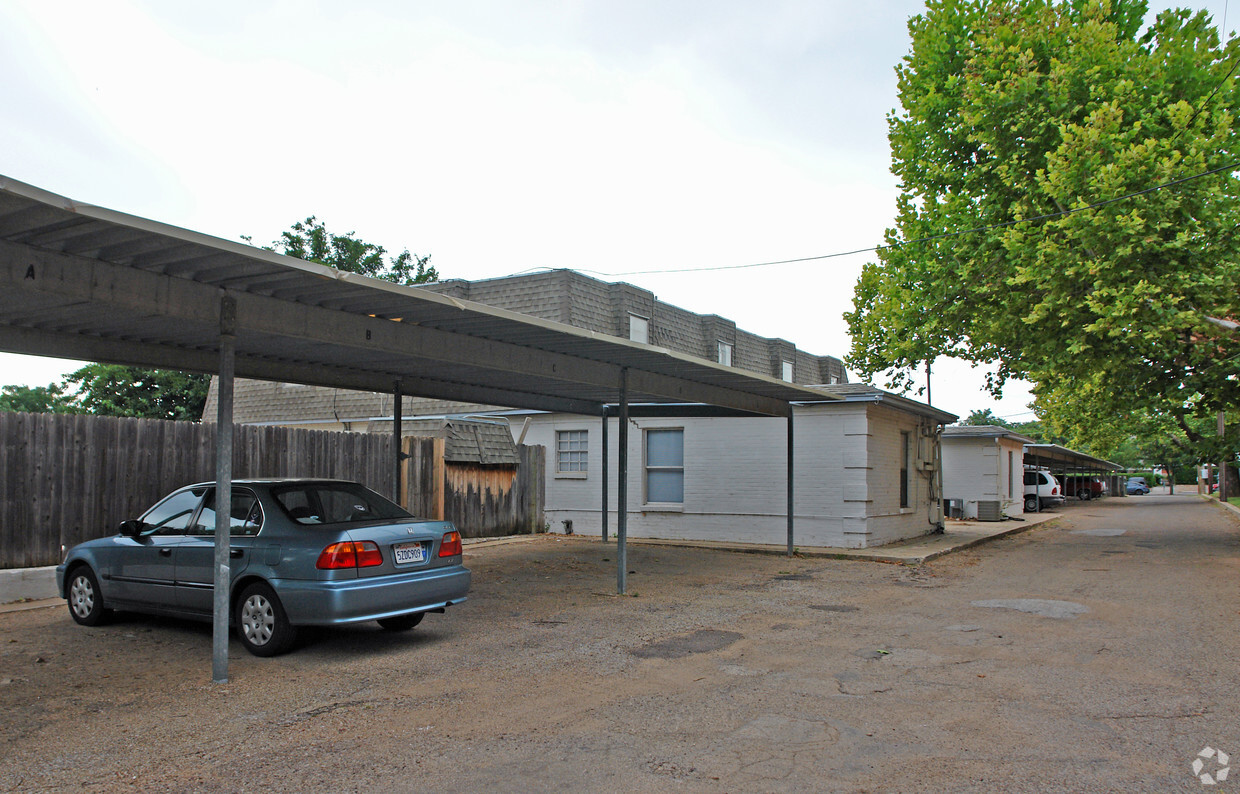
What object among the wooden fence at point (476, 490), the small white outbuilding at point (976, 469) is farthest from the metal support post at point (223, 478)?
the small white outbuilding at point (976, 469)

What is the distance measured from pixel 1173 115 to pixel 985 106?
359cm

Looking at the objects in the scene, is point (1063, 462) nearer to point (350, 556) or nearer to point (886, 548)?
point (886, 548)

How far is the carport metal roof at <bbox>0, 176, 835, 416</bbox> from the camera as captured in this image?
5.19m

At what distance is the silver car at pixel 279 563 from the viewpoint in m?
6.72

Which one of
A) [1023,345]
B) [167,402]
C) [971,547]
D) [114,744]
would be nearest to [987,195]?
[1023,345]

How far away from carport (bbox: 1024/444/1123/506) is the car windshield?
104 ft

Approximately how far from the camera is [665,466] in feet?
59.6

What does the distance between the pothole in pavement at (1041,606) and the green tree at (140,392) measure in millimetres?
30406

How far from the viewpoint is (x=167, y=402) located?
33.4m

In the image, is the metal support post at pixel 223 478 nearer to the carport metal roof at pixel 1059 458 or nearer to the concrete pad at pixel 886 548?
the concrete pad at pixel 886 548

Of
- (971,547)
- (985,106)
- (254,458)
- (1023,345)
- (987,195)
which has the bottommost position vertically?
(971,547)

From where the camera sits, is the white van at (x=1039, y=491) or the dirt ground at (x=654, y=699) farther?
the white van at (x=1039, y=491)

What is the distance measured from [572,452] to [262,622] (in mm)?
12649

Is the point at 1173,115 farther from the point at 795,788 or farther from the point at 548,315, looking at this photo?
the point at 795,788
